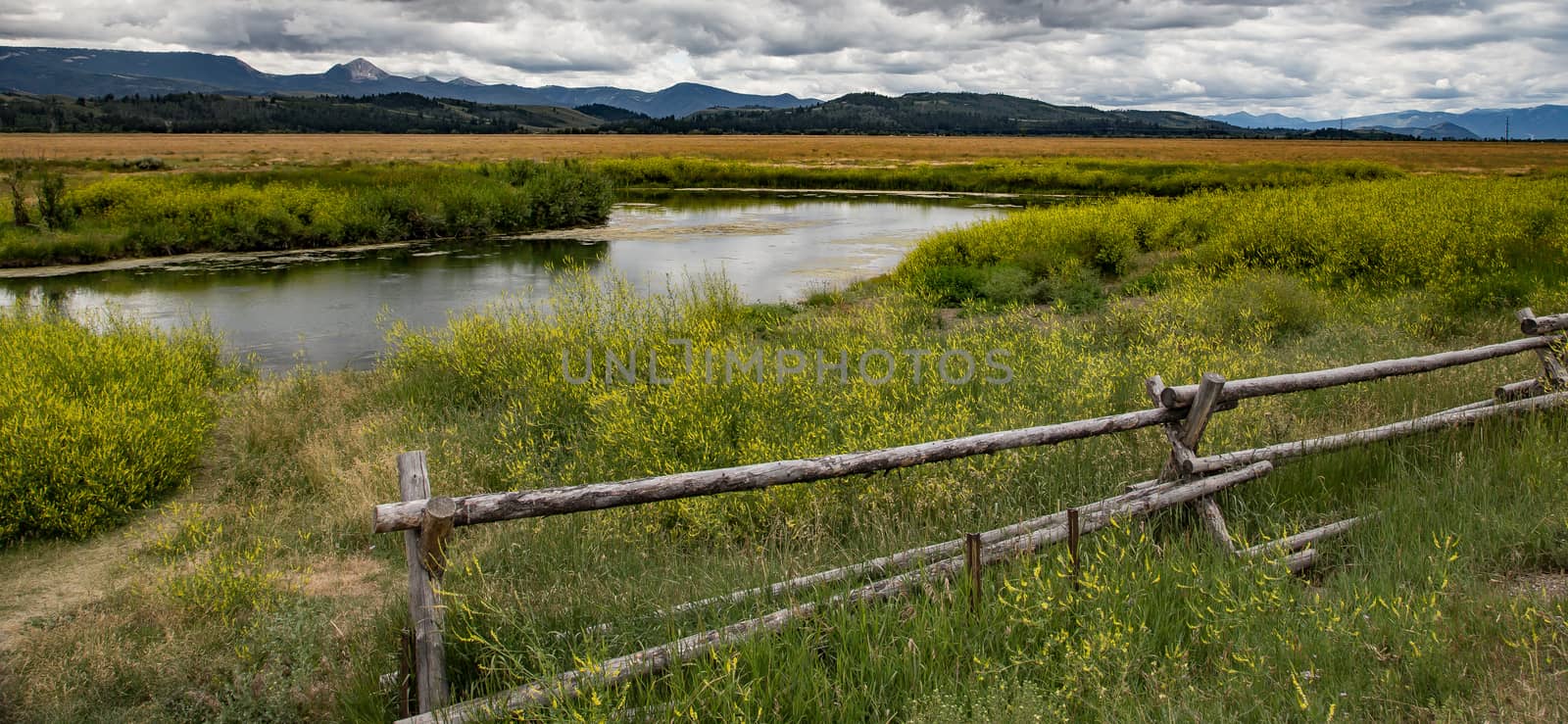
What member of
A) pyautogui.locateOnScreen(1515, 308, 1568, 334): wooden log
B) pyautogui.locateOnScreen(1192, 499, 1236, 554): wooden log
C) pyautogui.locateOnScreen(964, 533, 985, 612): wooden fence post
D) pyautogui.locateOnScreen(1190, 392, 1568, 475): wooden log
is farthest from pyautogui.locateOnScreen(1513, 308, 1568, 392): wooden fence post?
pyautogui.locateOnScreen(964, 533, 985, 612): wooden fence post

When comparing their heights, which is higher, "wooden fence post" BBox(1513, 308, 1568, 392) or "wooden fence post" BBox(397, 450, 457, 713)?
"wooden fence post" BBox(1513, 308, 1568, 392)

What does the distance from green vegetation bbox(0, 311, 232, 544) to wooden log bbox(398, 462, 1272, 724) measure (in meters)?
4.67

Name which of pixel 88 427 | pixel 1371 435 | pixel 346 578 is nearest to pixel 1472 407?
pixel 1371 435

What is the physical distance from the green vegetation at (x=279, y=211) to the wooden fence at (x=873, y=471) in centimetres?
2128

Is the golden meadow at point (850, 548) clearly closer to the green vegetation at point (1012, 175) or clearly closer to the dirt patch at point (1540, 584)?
the dirt patch at point (1540, 584)

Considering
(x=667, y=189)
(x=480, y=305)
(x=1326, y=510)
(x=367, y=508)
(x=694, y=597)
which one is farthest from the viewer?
(x=667, y=189)

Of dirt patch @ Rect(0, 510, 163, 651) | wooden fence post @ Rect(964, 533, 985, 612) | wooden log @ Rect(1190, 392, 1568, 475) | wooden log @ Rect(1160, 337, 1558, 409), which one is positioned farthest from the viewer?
dirt patch @ Rect(0, 510, 163, 651)

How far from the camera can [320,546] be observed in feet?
19.5

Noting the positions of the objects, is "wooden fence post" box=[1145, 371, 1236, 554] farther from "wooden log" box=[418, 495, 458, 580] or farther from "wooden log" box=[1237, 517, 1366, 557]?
"wooden log" box=[418, 495, 458, 580]

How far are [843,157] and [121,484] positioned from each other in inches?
2553

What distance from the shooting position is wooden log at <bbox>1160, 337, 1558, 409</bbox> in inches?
187

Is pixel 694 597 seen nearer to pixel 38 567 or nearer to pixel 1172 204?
pixel 38 567

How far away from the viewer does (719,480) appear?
4.00 meters

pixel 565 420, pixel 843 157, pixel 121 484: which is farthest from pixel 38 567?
pixel 843 157
